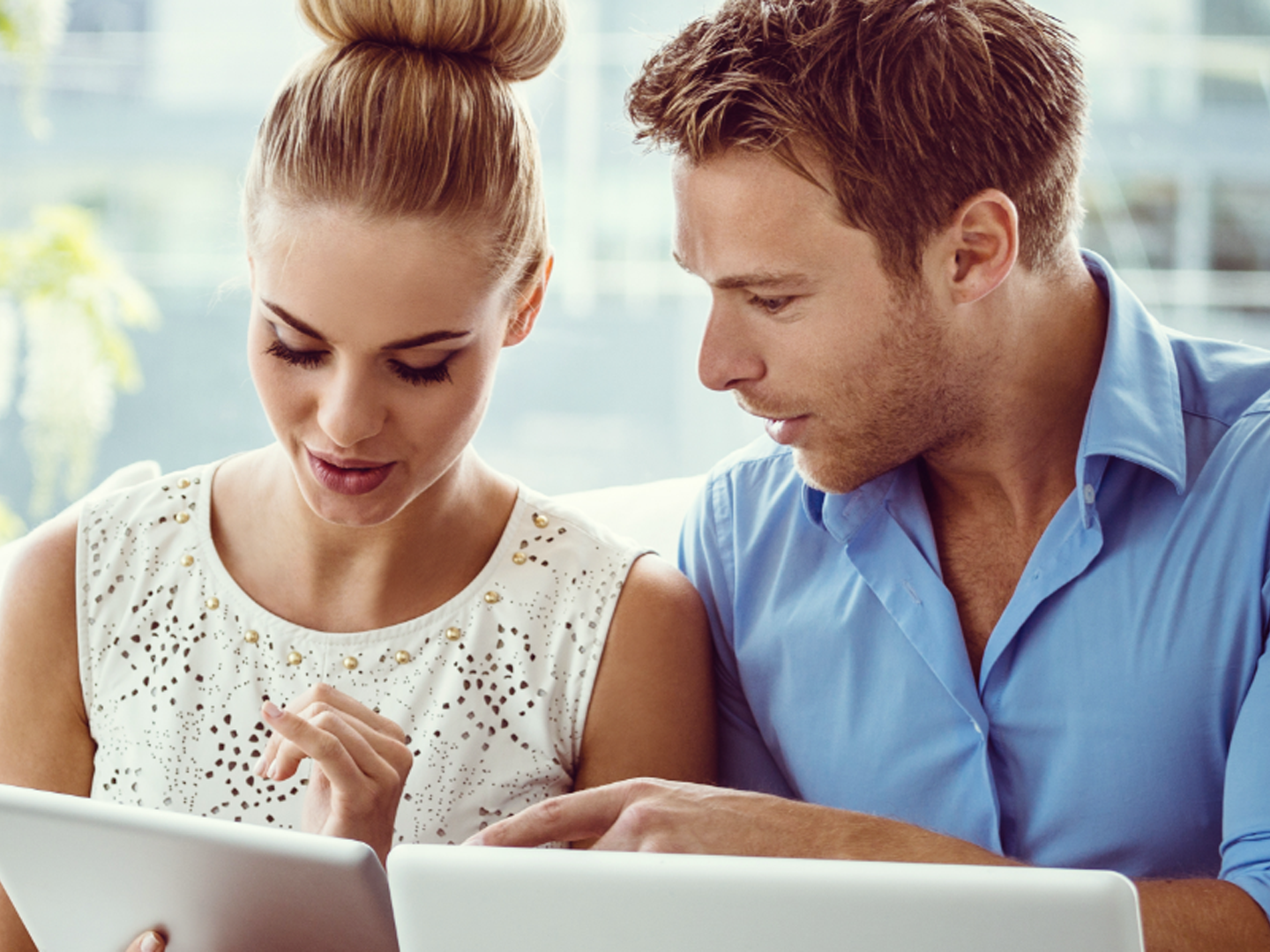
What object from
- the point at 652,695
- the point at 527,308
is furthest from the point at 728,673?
the point at 527,308

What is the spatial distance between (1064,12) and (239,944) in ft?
8.83

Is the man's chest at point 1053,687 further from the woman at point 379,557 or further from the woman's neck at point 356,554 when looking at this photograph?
the woman's neck at point 356,554

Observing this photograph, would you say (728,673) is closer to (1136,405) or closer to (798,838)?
(798,838)

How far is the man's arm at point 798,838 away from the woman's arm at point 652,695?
11.8 inches

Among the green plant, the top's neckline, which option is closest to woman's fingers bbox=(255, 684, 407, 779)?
the top's neckline

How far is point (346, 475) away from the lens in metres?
1.39

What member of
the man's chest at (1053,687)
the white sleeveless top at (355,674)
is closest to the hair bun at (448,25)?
the white sleeveless top at (355,674)

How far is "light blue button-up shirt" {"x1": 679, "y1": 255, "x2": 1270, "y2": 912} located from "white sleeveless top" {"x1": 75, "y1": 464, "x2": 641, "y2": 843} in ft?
0.77

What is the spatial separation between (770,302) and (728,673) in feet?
1.52

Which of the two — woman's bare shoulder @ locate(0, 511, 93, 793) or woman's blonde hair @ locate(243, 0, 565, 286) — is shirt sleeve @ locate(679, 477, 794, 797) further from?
woman's bare shoulder @ locate(0, 511, 93, 793)

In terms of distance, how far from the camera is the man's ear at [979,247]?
4.72 ft

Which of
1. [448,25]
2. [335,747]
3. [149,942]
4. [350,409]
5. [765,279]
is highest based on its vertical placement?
[448,25]

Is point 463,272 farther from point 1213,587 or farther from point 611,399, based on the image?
point 611,399

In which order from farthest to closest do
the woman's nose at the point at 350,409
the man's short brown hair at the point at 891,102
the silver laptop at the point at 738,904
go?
the man's short brown hair at the point at 891,102 < the woman's nose at the point at 350,409 < the silver laptop at the point at 738,904
